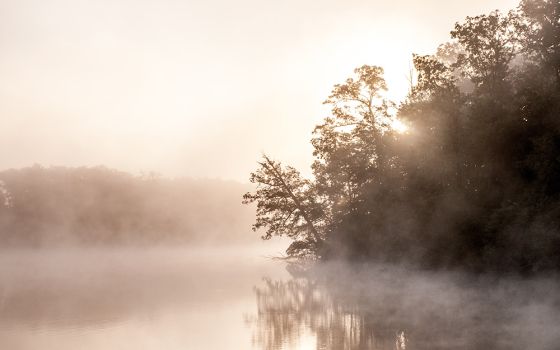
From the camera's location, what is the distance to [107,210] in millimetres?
157000

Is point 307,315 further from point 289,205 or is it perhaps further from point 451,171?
point 289,205

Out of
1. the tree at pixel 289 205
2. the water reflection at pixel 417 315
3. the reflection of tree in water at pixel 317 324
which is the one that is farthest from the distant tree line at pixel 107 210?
the water reflection at pixel 417 315

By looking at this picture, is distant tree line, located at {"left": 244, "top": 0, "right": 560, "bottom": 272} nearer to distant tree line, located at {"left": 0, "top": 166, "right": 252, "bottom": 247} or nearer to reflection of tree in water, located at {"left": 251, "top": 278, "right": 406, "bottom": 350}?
reflection of tree in water, located at {"left": 251, "top": 278, "right": 406, "bottom": 350}

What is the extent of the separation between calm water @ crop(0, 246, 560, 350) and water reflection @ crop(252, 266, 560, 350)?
39mm

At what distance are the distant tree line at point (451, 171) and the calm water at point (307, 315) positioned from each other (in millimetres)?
2242

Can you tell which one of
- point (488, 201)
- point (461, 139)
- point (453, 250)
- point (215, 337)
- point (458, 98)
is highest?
point (458, 98)

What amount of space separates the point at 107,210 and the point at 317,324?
142245 mm

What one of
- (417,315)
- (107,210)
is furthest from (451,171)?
(107,210)

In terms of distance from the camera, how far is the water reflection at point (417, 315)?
18.8m

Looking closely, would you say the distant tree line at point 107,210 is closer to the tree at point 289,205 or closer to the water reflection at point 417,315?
the tree at point 289,205

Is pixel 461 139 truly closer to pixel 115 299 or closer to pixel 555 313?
pixel 555 313

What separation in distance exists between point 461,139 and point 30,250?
122 m

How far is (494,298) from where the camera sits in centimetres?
2577

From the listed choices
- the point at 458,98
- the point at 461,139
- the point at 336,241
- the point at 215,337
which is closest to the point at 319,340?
the point at 215,337
